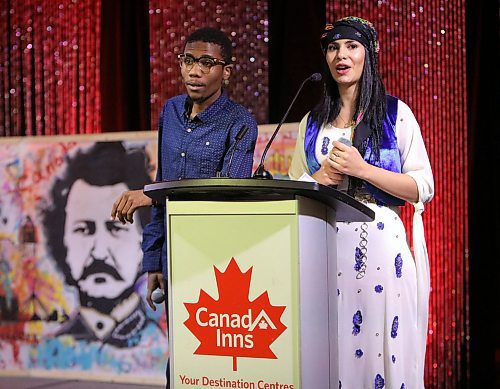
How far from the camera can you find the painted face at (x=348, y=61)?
2.14m

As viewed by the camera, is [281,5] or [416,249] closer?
[416,249]

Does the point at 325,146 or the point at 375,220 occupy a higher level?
the point at 325,146

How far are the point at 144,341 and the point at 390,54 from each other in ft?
5.37

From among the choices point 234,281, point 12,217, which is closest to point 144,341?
point 12,217

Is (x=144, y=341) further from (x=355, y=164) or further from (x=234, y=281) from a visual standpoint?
(x=234, y=281)

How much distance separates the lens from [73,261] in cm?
344

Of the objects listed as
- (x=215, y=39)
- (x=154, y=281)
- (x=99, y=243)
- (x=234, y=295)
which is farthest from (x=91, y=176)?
(x=234, y=295)

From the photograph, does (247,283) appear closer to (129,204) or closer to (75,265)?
(129,204)

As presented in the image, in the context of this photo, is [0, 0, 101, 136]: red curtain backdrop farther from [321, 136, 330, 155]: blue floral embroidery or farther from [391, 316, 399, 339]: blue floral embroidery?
[391, 316, 399, 339]: blue floral embroidery

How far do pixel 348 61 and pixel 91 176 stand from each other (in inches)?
64.9

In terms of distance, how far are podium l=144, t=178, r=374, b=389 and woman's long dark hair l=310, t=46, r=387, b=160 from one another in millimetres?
568

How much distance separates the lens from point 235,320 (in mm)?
1531

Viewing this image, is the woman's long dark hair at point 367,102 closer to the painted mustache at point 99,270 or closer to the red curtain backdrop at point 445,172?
the red curtain backdrop at point 445,172

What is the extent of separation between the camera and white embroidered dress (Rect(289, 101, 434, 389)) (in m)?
2.04
